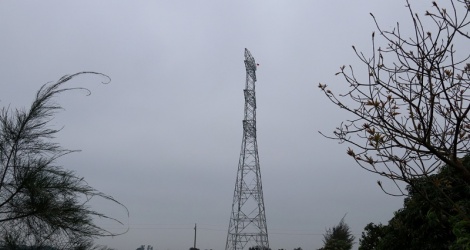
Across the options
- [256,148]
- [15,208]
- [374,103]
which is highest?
[256,148]

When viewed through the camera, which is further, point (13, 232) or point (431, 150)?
point (13, 232)

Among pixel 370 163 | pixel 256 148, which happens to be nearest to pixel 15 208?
pixel 370 163

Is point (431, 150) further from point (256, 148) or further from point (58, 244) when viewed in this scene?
point (256, 148)

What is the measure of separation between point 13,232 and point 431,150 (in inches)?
117

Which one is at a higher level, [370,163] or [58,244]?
[370,163]

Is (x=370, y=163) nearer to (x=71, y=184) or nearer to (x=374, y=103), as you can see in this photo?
(x=374, y=103)

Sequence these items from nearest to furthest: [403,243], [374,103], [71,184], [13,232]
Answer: [374,103]
[13,232]
[71,184]
[403,243]

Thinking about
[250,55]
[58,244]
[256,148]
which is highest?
[250,55]

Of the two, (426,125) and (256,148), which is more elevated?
(256,148)

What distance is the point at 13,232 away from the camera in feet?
11.3

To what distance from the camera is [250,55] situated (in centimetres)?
2839

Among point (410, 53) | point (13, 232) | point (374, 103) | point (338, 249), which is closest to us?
point (374, 103)

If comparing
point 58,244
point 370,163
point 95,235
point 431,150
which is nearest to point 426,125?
point 431,150

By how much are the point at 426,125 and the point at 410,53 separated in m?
0.59
